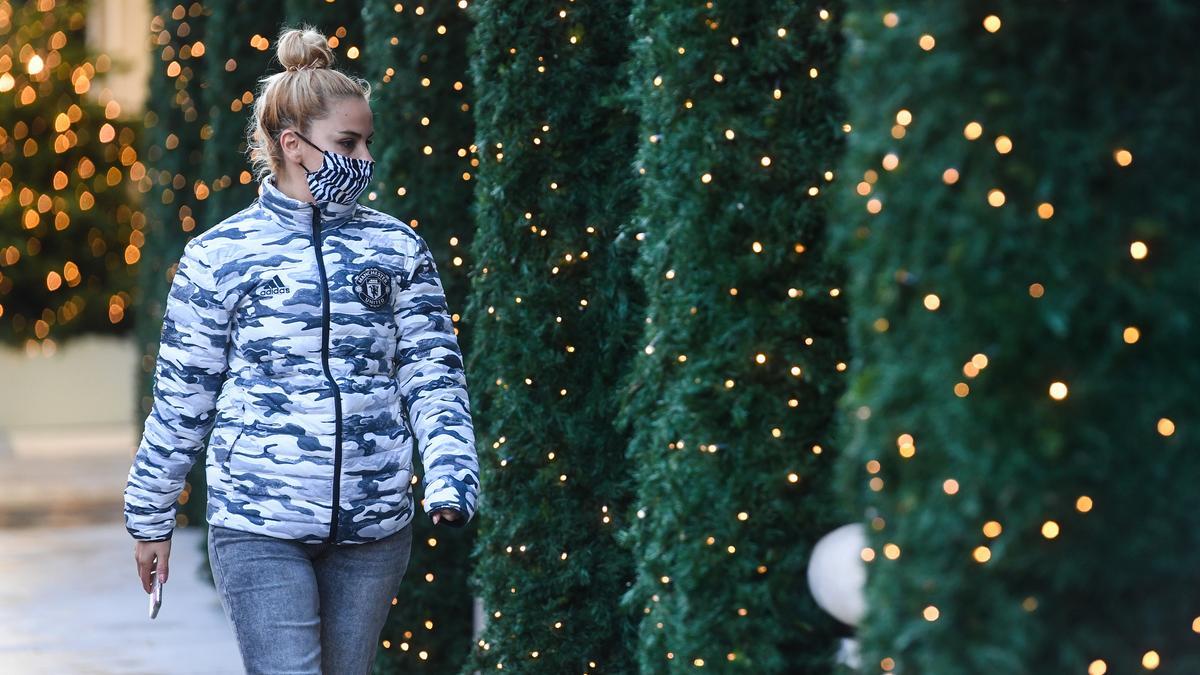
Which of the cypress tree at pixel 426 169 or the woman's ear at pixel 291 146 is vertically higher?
the woman's ear at pixel 291 146

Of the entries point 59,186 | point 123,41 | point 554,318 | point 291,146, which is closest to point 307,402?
point 291,146

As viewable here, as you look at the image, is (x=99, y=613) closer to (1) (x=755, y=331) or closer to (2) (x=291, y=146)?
(2) (x=291, y=146)

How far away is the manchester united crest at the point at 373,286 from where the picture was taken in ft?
11.6

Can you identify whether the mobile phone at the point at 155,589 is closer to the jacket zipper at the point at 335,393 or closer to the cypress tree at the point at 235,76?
the jacket zipper at the point at 335,393

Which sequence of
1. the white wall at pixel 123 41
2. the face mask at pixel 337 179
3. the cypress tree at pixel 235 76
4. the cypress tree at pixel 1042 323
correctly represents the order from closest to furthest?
the cypress tree at pixel 1042 323 → the face mask at pixel 337 179 → the cypress tree at pixel 235 76 → the white wall at pixel 123 41

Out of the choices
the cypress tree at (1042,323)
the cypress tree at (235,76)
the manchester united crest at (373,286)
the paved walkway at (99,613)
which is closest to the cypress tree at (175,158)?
the paved walkway at (99,613)

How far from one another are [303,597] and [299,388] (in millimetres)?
435

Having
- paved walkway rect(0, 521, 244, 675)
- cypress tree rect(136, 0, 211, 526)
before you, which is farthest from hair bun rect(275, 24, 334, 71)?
cypress tree rect(136, 0, 211, 526)

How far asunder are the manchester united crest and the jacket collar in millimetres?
141

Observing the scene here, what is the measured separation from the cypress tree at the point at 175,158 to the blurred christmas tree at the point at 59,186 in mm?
6545

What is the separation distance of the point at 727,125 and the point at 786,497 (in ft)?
2.74

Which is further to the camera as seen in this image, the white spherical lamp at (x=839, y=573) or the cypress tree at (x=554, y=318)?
the cypress tree at (x=554, y=318)

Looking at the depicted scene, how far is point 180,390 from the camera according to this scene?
354 cm

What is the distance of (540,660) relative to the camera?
16.3ft
